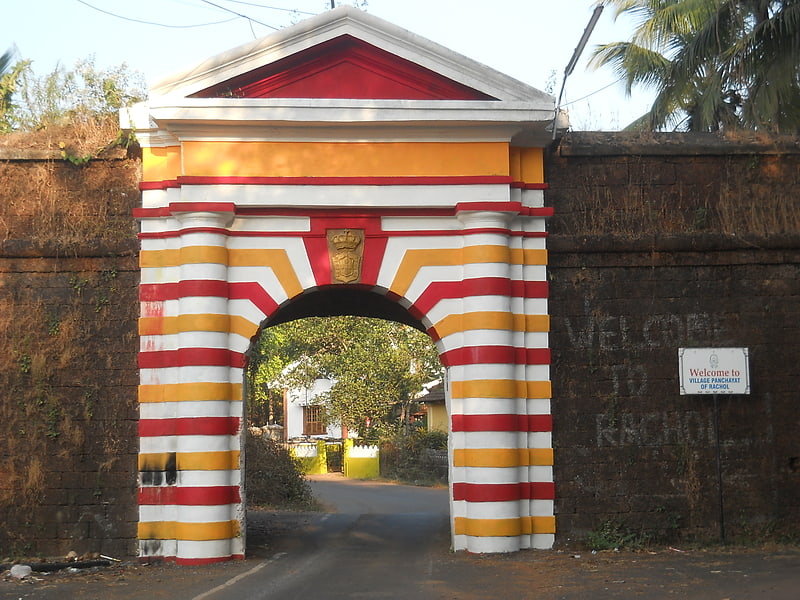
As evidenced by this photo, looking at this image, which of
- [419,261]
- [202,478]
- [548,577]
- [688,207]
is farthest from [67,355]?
[688,207]

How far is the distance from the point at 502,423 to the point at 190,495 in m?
3.85

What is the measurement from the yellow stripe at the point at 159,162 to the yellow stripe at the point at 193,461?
3503 mm

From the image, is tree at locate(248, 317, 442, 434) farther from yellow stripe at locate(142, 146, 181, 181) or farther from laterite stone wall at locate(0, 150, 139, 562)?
yellow stripe at locate(142, 146, 181, 181)

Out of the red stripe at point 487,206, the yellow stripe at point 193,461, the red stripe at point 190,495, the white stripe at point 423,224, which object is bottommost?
the red stripe at point 190,495

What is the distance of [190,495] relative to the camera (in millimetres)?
11758

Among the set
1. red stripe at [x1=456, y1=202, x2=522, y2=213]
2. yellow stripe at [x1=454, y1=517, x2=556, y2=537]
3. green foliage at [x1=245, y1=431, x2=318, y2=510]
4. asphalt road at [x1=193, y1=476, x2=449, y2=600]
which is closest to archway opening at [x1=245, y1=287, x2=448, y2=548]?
green foliage at [x1=245, y1=431, x2=318, y2=510]

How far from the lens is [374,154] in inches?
492

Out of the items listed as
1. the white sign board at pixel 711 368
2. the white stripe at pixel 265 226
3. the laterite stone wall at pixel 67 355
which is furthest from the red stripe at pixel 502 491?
the laterite stone wall at pixel 67 355

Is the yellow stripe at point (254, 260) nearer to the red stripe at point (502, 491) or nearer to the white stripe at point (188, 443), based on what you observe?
the white stripe at point (188, 443)

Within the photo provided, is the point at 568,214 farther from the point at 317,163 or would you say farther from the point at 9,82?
the point at 9,82

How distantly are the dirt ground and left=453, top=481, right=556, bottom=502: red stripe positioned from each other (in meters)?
0.67

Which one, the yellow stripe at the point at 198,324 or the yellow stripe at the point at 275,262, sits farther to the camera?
the yellow stripe at the point at 275,262

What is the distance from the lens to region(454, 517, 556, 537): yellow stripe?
1190cm

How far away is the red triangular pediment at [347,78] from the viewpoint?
12445 mm
